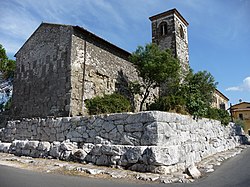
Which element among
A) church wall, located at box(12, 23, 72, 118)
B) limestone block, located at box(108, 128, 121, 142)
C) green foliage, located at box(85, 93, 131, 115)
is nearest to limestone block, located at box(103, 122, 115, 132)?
limestone block, located at box(108, 128, 121, 142)

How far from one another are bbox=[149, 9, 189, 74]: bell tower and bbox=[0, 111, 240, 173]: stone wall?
10.2 meters

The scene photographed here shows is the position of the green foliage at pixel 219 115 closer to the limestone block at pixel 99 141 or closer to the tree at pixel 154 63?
the tree at pixel 154 63

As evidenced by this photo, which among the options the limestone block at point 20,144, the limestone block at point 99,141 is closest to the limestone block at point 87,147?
the limestone block at point 99,141

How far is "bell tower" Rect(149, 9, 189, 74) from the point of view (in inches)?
739

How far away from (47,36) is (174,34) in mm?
11395

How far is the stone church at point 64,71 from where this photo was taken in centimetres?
1091

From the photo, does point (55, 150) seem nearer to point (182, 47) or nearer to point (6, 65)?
point (182, 47)

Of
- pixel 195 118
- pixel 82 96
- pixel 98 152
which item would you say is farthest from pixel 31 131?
pixel 195 118

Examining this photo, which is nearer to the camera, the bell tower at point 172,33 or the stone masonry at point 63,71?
the stone masonry at point 63,71

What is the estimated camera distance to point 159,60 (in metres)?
13.0

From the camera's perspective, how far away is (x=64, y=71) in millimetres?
11109

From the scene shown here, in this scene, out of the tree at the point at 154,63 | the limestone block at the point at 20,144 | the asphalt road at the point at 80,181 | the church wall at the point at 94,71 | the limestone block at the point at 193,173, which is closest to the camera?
the asphalt road at the point at 80,181

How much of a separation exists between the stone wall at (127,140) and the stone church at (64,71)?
178 centimetres

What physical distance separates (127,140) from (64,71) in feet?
20.0
